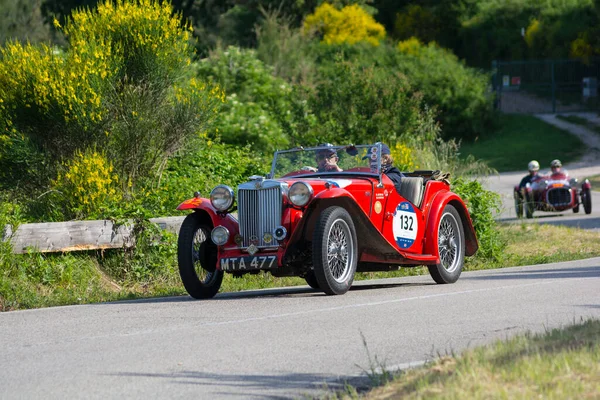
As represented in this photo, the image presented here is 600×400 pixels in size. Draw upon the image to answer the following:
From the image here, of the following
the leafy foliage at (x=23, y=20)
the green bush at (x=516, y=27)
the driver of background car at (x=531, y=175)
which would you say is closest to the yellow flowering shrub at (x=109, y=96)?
the driver of background car at (x=531, y=175)

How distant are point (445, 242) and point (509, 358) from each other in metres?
7.27

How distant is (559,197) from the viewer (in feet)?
91.6

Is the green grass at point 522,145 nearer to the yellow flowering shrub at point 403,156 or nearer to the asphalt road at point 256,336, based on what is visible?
the yellow flowering shrub at point 403,156

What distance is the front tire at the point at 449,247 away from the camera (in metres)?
13.5

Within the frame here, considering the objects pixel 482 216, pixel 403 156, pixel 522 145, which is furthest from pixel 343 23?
pixel 482 216

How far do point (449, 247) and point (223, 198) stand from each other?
132 inches

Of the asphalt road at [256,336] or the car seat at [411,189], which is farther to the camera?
the car seat at [411,189]

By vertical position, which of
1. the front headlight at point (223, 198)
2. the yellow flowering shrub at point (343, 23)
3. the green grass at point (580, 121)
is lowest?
the front headlight at point (223, 198)

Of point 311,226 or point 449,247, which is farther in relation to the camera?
point 449,247

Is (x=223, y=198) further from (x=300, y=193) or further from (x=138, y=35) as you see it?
(x=138, y=35)

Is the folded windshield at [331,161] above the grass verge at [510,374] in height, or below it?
above

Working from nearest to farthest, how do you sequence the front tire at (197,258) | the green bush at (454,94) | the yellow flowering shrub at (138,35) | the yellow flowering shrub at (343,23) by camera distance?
1. the front tire at (197,258)
2. the yellow flowering shrub at (138,35)
3. the green bush at (454,94)
4. the yellow flowering shrub at (343,23)

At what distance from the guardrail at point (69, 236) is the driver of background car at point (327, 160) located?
2518 mm

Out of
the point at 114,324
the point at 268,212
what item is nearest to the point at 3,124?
the point at 268,212
